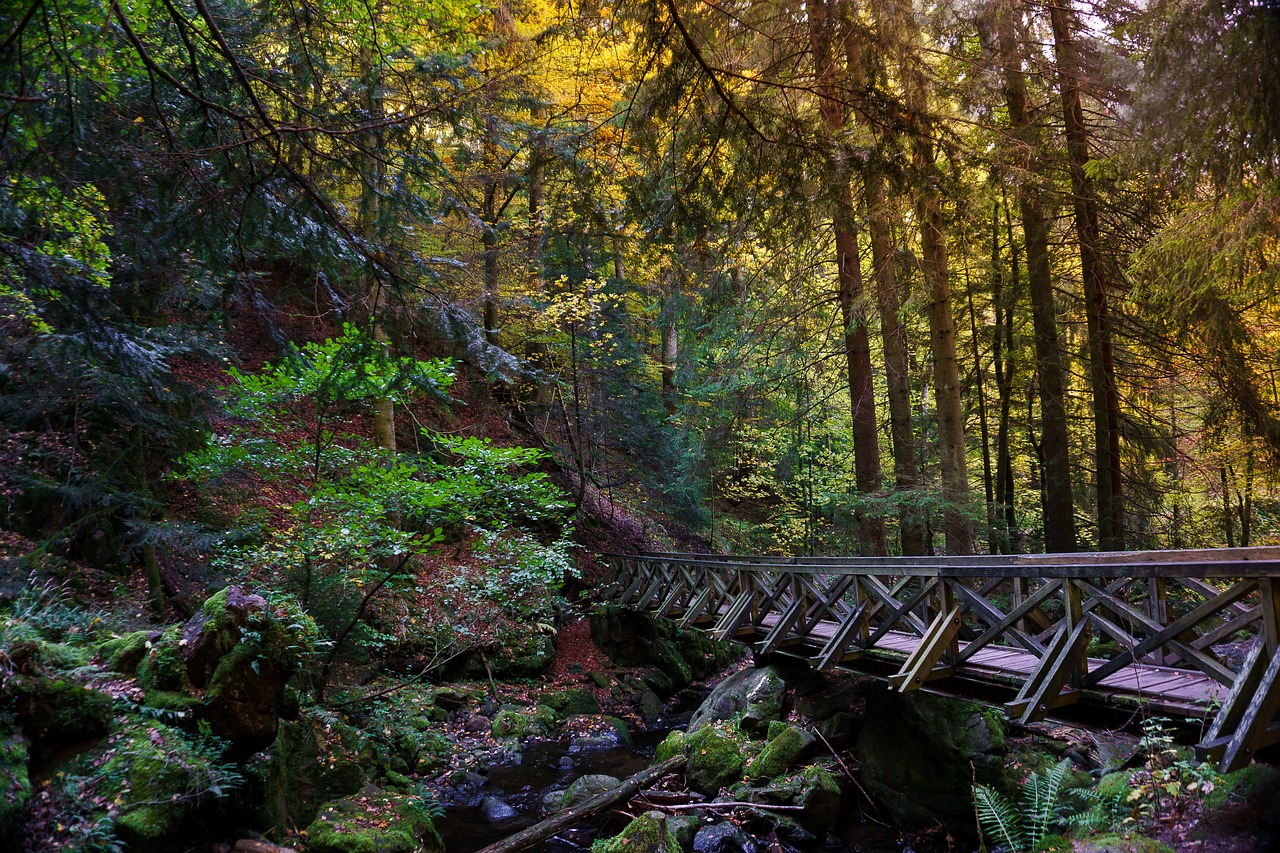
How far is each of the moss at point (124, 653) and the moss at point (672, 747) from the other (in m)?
5.51

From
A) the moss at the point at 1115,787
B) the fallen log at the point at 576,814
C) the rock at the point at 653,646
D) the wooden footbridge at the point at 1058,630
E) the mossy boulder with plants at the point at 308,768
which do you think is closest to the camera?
the wooden footbridge at the point at 1058,630

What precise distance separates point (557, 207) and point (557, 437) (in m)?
10.9

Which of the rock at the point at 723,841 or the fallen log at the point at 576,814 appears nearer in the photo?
the fallen log at the point at 576,814

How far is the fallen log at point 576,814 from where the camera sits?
595cm

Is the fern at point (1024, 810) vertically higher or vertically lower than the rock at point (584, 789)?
higher

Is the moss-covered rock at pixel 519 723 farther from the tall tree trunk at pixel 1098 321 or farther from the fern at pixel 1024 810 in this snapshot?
the tall tree trunk at pixel 1098 321

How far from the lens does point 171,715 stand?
4336 mm

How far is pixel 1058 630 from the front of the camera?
15.0 ft

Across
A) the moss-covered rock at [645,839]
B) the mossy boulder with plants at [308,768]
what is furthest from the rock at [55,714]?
the moss-covered rock at [645,839]

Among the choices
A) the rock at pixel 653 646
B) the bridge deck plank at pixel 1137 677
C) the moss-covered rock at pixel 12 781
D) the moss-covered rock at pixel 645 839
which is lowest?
the rock at pixel 653 646

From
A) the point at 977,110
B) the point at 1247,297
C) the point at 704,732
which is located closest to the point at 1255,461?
the point at 1247,297

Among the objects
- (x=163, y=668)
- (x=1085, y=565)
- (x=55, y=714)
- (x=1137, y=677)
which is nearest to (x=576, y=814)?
(x=163, y=668)

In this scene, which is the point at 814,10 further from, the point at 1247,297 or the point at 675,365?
the point at 675,365

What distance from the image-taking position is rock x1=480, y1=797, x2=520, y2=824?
6.97m
